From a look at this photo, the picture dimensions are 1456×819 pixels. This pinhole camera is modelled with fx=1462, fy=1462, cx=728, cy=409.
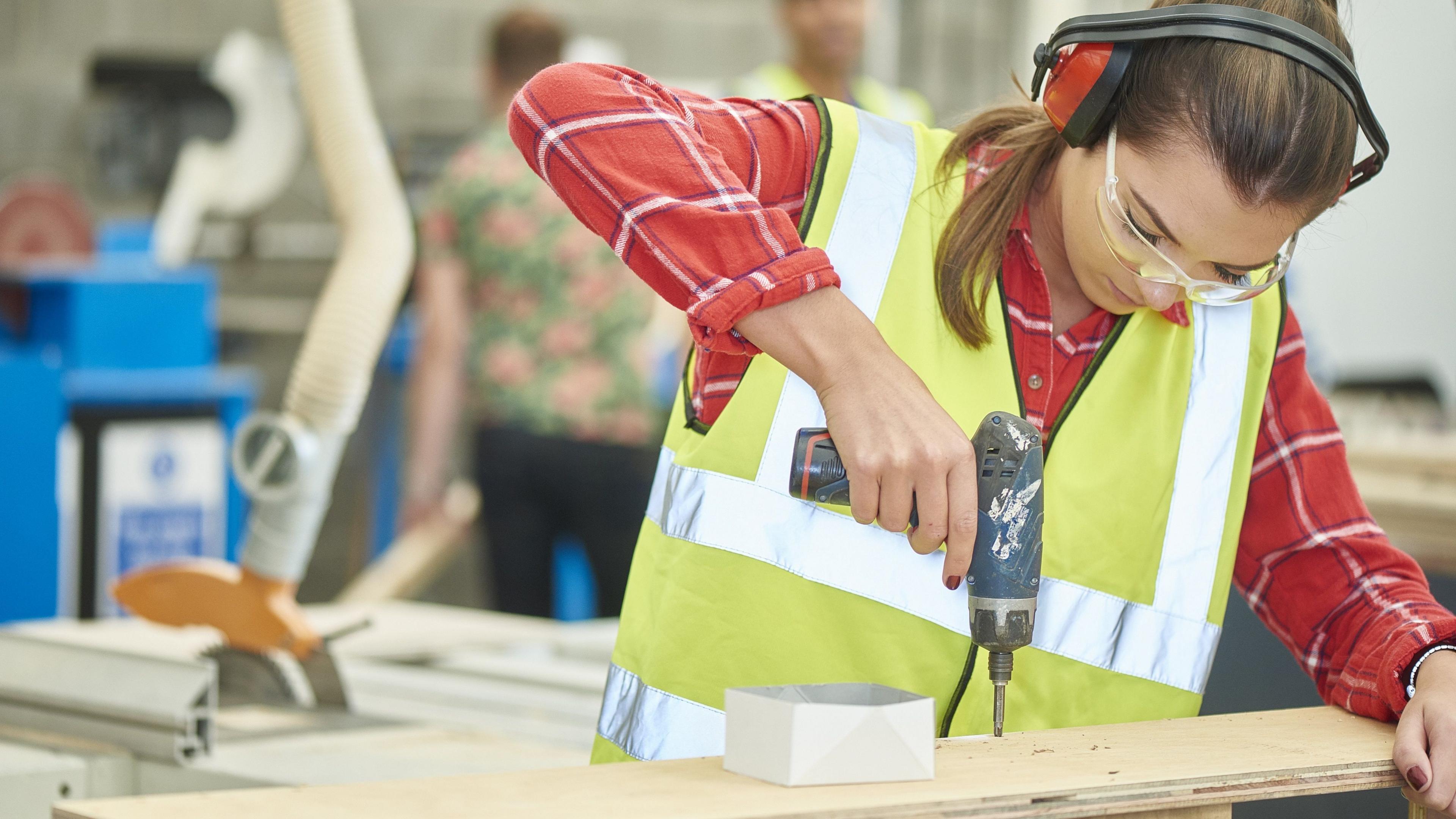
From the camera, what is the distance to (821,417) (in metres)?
1.35

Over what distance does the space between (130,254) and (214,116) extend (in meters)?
0.74

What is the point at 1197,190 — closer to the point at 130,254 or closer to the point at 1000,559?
the point at 1000,559

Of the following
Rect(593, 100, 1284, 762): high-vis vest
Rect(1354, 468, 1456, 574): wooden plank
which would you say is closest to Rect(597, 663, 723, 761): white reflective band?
Rect(593, 100, 1284, 762): high-vis vest

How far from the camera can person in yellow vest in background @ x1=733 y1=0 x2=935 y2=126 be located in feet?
12.3

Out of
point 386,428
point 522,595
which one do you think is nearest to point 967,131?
point 522,595

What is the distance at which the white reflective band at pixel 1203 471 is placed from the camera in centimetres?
151

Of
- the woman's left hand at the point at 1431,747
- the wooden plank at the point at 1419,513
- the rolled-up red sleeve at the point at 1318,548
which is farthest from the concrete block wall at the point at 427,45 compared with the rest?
the woman's left hand at the point at 1431,747

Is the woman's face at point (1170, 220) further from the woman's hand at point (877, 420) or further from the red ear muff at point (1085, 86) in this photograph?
the woman's hand at point (877, 420)

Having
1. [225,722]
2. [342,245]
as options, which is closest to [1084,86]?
[342,245]

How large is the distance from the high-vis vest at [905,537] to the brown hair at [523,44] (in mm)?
2489

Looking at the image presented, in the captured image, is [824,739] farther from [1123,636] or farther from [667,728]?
[1123,636]

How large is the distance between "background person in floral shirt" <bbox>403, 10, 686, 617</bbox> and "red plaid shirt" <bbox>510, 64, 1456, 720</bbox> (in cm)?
206

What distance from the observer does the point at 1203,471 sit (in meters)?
1.51

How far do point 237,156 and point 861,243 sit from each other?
587 cm
